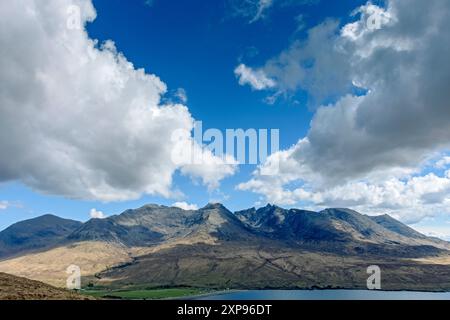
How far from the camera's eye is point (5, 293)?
109 metres
